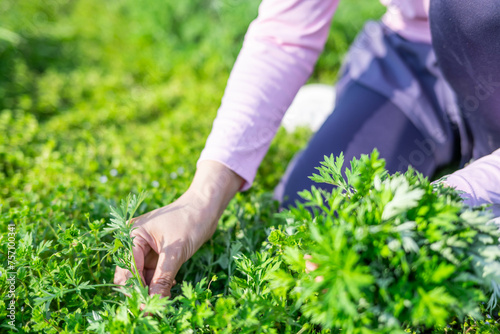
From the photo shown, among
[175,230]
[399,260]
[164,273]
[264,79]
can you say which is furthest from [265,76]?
[399,260]

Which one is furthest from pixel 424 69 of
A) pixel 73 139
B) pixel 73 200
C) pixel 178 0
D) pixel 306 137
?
pixel 178 0

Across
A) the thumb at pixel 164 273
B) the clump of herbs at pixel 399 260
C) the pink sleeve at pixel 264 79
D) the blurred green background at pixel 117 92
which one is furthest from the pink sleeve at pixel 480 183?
the blurred green background at pixel 117 92

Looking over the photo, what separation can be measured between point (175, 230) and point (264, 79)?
2.66ft

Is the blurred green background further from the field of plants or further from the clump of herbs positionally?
the clump of herbs

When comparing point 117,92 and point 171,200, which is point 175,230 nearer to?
point 171,200

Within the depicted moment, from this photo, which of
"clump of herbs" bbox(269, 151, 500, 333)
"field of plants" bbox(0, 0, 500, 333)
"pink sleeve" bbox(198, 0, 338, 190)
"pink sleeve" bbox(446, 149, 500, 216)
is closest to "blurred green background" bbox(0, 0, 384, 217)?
"field of plants" bbox(0, 0, 500, 333)

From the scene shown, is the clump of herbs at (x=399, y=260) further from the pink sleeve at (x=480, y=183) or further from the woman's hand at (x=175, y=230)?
the woman's hand at (x=175, y=230)

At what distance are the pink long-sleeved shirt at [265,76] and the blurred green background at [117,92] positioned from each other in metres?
0.40

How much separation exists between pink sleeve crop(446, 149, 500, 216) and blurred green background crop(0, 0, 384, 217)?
1.17 meters

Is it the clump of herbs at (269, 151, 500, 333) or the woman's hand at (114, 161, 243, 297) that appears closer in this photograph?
the clump of herbs at (269, 151, 500, 333)

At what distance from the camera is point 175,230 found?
144 centimetres

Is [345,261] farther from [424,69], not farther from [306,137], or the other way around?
[306,137]

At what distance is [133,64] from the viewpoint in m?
4.01

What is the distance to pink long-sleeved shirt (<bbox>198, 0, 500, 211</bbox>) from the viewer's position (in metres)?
1.72
